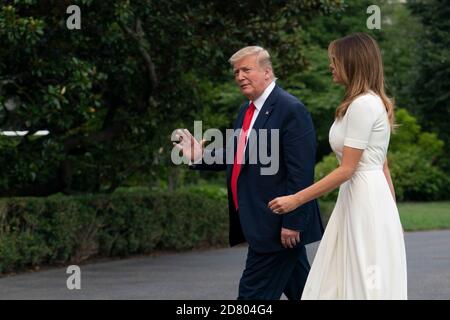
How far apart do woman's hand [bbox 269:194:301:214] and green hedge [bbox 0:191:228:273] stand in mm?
7391

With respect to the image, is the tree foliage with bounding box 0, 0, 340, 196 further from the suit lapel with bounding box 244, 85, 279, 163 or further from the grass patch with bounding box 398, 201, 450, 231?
the grass patch with bounding box 398, 201, 450, 231

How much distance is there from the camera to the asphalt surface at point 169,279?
10.8m

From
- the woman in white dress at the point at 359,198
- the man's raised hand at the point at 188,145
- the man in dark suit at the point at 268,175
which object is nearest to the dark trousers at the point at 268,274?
the man in dark suit at the point at 268,175

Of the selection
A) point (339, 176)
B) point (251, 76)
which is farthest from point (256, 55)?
point (339, 176)

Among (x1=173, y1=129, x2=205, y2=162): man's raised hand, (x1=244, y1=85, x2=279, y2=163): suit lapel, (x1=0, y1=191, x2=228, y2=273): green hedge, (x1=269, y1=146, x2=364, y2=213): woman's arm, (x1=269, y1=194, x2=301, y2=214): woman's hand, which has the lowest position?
→ (x1=0, y1=191, x2=228, y2=273): green hedge

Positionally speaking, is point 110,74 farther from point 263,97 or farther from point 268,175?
point 268,175

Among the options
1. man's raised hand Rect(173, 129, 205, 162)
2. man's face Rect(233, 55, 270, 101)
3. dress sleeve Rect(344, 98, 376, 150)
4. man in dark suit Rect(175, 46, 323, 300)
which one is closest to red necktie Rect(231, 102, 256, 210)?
man in dark suit Rect(175, 46, 323, 300)

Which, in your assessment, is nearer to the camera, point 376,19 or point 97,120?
point 376,19

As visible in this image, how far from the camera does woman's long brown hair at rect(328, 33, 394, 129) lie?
5.66m

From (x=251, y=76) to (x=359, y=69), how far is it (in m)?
0.94
